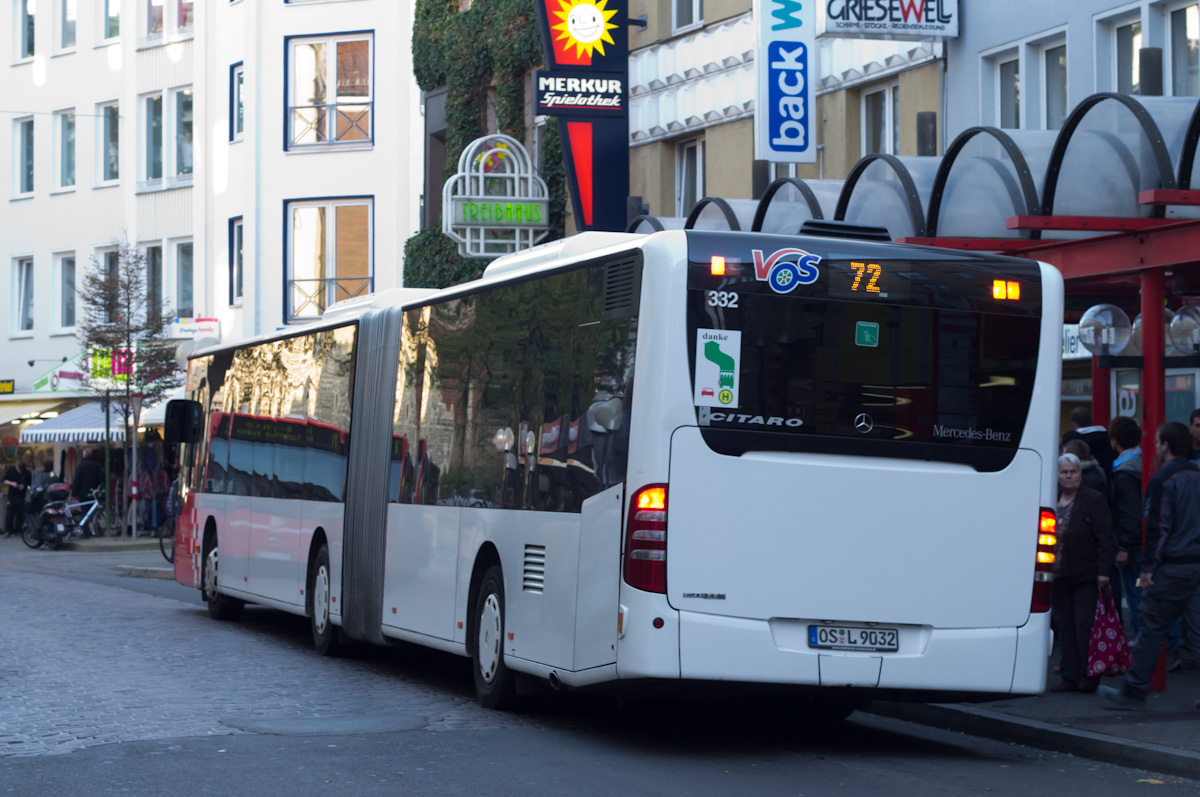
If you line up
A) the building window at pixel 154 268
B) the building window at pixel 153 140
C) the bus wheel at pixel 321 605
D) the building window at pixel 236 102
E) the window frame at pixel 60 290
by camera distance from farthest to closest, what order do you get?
the window frame at pixel 60 290
the building window at pixel 153 140
the building window at pixel 154 268
the building window at pixel 236 102
the bus wheel at pixel 321 605

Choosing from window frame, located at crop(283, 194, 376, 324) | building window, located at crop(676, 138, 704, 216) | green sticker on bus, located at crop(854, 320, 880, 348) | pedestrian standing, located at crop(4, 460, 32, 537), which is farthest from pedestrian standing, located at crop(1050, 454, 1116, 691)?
pedestrian standing, located at crop(4, 460, 32, 537)

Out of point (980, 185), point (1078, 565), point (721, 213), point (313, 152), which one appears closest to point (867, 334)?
point (1078, 565)

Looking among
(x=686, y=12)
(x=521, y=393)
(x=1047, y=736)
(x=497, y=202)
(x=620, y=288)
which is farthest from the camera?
(x=497, y=202)

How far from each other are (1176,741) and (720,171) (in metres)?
17.5

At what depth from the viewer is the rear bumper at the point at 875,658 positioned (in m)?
9.77

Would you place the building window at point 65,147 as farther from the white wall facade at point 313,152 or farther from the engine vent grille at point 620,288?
the engine vent grille at point 620,288

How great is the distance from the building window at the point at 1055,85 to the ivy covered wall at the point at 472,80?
1240 cm

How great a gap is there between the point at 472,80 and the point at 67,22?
17905 mm

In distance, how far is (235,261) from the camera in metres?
41.9

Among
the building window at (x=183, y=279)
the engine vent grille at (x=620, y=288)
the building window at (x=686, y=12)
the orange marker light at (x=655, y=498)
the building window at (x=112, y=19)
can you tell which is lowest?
the orange marker light at (x=655, y=498)

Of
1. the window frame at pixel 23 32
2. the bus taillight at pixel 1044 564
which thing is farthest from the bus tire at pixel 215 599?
the window frame at pixel 23 32

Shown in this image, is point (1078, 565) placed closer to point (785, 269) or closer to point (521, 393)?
point (785, 269)

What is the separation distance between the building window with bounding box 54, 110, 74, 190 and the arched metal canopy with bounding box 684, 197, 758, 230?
106 ft

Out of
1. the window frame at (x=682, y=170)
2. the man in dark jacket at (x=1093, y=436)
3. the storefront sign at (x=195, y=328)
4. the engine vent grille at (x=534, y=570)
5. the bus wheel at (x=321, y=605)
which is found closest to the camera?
the engine vent grille at (x=534, y=570)
